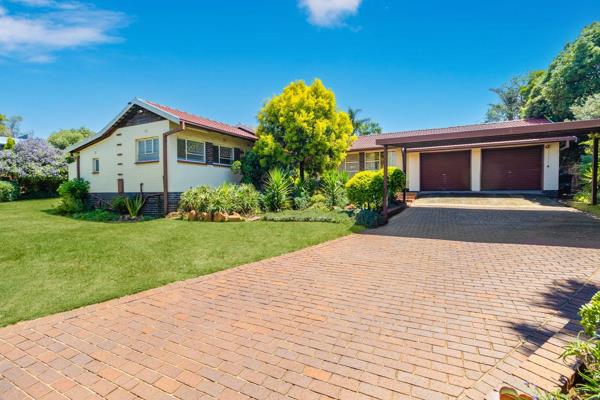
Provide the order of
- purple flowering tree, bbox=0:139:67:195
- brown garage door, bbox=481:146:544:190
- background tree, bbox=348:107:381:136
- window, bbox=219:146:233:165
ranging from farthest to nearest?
background tree, bbox=348:107:381:136
purple flowering tree, bbox=0:139:67:195
brown garage door, bbox=481:146:544:190
window, bbox=219:146:233:165

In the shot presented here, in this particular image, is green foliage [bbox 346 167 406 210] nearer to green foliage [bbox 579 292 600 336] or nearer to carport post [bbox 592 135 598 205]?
carport post [bbox 592 135 598 205]

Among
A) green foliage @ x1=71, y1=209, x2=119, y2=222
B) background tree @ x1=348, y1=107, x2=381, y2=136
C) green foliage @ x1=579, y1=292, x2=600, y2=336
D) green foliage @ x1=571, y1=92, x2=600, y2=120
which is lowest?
green foliage @ x1=71, y1=209, x2=119, y2=222

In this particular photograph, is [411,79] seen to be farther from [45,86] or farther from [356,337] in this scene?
[45,86]

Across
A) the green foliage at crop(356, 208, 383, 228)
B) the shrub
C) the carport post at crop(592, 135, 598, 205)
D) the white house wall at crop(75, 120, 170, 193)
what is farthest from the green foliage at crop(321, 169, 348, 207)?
the carport post at crop(592, 135, 598, 205)

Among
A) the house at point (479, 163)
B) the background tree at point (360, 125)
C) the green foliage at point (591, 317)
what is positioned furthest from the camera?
the background tree at point (360, 125)

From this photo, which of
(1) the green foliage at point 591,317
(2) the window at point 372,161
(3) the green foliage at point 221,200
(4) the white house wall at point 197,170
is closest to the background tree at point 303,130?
(4) the white house wall at point 197,170

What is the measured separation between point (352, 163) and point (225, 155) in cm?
955

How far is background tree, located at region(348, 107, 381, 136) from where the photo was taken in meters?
32.5

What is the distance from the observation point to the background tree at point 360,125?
107 ft

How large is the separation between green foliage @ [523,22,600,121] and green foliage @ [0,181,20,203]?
109 feet

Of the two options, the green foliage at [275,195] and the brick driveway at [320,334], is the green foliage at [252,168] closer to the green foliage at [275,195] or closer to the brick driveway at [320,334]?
the green foliage at [275,195]

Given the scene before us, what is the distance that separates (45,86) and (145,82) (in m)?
6.08

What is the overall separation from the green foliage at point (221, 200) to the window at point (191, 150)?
1883 millimetres

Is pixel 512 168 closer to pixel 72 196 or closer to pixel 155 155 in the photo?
pixel 155 155
